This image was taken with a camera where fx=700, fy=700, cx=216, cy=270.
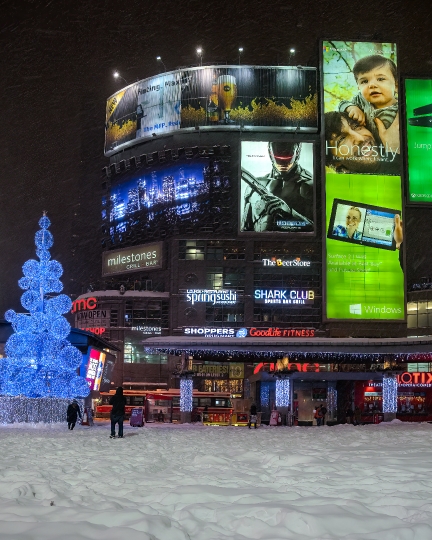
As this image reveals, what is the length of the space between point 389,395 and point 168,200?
4685 centimetres

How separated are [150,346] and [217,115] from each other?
4454 centimetres

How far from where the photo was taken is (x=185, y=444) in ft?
66.0

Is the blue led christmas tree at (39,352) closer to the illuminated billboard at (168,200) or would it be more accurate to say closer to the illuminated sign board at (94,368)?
the illuminated sign board at (94,368)

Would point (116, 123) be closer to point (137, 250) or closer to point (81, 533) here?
point (137, 250)

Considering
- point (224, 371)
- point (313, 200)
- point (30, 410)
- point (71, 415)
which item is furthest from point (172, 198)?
point (71, 415)

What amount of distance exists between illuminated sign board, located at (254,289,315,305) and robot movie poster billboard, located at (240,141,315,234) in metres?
6.94

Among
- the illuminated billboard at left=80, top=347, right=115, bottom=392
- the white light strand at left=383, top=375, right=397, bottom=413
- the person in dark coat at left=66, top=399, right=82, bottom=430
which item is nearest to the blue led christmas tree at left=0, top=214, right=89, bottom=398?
the person in dark coat at left=66, top=399, right=82, bottom=430

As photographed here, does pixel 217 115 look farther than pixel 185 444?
Yes

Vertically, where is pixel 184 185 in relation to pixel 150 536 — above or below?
above

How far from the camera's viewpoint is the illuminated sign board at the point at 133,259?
8594cm

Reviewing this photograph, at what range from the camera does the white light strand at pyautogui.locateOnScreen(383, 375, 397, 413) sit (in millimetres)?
46219

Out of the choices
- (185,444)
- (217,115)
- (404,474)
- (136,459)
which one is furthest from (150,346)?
(217,115)

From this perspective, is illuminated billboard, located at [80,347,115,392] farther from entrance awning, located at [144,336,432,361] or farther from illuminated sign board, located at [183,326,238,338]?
illuminated sign board, located at [183,326,238,338]

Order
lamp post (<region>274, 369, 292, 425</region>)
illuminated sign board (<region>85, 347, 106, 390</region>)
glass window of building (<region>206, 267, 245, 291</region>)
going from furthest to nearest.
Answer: glass window of building (<region>206, 267, 245, 291</region>)
lamp post (<region>274, 369, 292, 425</region>)
illuminated sign board (<region>85, 347, 106, 390</region>)
